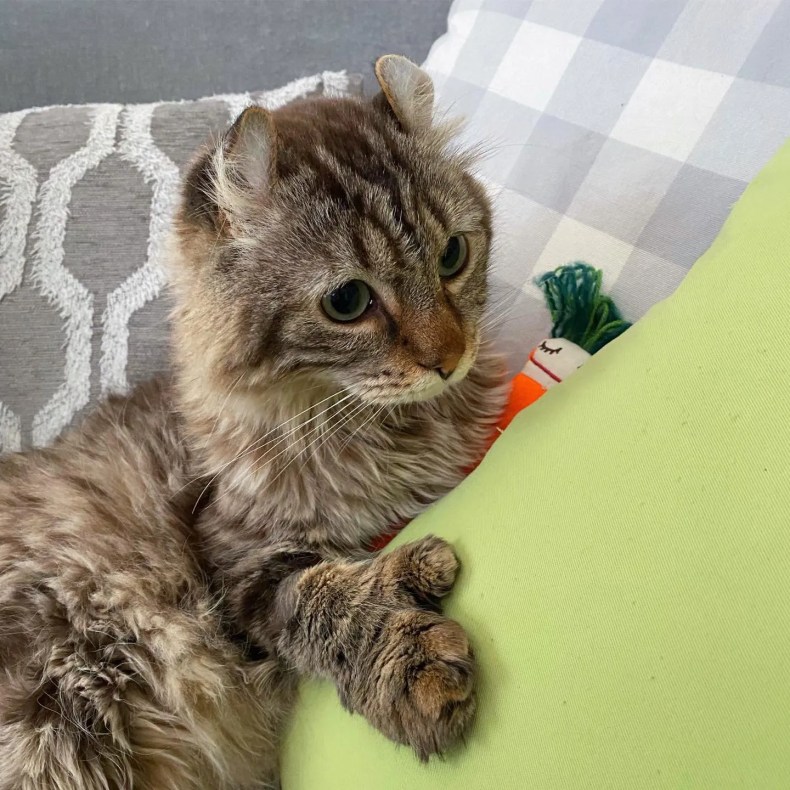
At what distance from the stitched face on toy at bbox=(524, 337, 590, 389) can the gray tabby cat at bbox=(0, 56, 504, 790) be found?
13 cm

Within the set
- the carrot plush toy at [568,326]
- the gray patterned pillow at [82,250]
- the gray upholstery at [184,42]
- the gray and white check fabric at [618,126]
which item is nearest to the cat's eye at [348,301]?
the carrot plush toy at [568,326]

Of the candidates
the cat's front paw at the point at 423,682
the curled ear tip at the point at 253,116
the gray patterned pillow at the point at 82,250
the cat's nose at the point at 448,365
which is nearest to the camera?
the cat's front paw at the point at 423,682

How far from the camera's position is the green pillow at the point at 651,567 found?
1.73ft

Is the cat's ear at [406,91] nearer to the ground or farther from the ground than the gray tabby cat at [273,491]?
farther from the ground

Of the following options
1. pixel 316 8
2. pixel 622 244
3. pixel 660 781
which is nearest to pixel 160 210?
pixel 316 8

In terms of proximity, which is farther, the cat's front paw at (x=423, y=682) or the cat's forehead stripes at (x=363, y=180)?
the cat's forehead stripes at (x=363, y=180)

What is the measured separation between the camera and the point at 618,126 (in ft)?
3.75

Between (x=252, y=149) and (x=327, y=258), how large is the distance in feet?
0.55

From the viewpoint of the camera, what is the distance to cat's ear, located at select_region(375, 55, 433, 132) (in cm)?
94

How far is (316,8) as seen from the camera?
1784 millimetres

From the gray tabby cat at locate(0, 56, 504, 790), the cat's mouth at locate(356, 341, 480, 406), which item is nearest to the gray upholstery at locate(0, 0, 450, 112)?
the gray tabby cat at locate(0, 56, 504, 790)

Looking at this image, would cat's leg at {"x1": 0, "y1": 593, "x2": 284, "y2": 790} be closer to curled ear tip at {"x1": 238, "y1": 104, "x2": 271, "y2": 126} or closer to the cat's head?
the cat's head

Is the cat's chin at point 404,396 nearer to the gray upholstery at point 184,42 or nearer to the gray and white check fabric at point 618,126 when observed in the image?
the gray and white check fabric at point 618,126

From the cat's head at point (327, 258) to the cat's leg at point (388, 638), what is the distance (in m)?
0.24
